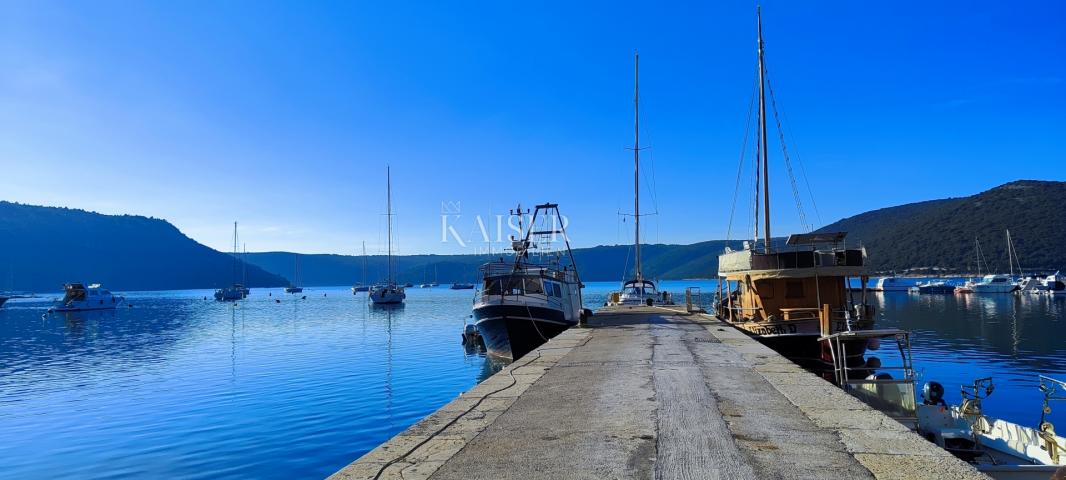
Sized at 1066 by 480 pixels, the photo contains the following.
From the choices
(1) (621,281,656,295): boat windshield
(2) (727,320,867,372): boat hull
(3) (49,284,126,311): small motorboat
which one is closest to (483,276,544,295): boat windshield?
(2) (727,320,867,372): boat hull

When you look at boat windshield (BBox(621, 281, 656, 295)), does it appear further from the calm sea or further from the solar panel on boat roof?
the solar panel on boat roof

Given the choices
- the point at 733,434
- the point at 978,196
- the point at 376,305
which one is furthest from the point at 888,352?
the point at 978,196

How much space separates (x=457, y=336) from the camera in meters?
46.9

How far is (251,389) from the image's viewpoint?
79.8ft

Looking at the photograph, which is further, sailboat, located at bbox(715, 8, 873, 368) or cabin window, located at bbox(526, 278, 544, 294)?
cabin window, located at bbox(526, 278, 544, 294)

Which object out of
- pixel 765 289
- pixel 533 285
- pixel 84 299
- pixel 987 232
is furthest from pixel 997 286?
pixel 84 299

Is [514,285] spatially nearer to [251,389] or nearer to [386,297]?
[251,389]

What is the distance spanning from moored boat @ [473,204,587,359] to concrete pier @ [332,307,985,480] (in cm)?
1354

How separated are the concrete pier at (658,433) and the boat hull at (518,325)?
44.0 ft

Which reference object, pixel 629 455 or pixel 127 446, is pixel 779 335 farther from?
pixel 127 446

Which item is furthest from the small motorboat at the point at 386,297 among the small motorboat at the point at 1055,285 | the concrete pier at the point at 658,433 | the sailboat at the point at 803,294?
the small motorboat at the point at 1055,285

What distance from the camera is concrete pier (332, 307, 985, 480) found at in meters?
6.29

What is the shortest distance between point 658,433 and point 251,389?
20.9 m

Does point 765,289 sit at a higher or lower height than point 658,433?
higher
